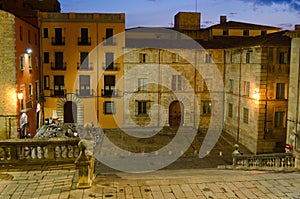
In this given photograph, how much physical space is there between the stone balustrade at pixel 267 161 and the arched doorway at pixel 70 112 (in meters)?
17.7

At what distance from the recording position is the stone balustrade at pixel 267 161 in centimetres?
1642

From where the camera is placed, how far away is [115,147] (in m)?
26.4

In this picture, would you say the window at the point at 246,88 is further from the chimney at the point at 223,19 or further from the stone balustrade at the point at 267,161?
the chimney at the point at 223,19

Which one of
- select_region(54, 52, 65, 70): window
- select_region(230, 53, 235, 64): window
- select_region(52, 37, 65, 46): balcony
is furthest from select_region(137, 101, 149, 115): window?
select_region(52, 37, 65, 46): balcony

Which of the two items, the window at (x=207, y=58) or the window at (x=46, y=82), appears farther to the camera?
the window at (x=207, y=58)

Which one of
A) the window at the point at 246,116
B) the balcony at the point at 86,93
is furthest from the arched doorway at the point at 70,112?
the window at the point at 246,116

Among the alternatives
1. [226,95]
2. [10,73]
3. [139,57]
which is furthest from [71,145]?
[226,95]

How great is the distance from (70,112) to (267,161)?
20000mm

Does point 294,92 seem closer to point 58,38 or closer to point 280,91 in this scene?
point 280,91

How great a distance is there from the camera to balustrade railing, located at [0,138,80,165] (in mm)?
10055

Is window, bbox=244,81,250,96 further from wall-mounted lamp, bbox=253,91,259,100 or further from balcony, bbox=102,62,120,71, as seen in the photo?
balcony, bbox=102,62,120,71

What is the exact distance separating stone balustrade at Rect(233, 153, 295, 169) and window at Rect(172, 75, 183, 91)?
14.2 m

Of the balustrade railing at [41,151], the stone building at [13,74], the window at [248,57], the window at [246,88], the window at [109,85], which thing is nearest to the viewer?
the balustrade railing at [41,151]

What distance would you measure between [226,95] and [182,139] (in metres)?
6.48
